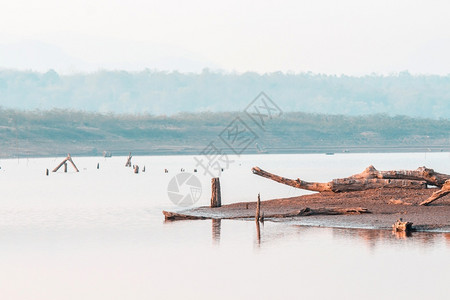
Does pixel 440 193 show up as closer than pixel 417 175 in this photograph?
Yes

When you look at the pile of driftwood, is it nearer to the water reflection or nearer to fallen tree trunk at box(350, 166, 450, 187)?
fallen tree trunk at box(350, 166, 450, 187)

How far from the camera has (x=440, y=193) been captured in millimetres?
31203

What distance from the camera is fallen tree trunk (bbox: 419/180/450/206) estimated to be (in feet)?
→ 99.3

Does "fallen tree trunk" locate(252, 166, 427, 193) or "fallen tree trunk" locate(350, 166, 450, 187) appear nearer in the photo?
"fallen tree trunk" locate(350, 166, 450, 187)

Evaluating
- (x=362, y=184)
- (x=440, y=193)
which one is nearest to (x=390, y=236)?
(x=440, y=193)

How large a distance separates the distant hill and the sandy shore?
302 feet

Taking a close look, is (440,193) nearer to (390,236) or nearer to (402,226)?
(402,226)

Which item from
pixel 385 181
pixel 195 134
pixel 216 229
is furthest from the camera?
pixel 195 134

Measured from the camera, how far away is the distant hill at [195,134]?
136m

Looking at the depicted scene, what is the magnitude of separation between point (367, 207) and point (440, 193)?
4204mm

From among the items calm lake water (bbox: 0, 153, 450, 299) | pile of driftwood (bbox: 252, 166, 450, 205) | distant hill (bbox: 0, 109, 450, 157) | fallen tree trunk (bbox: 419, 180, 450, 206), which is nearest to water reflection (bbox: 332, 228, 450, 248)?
calm lake water (bbox: 0, 153, 450, 299)

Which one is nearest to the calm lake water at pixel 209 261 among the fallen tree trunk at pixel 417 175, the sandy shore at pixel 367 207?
the sandy shore at pixel 367 207

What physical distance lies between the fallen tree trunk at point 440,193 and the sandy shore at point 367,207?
0.32 m

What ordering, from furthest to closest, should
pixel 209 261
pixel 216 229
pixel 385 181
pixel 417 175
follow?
1. pixel 385 181
2. pixel 417 175
3. pixel 216 229
4. pixel 209 261
